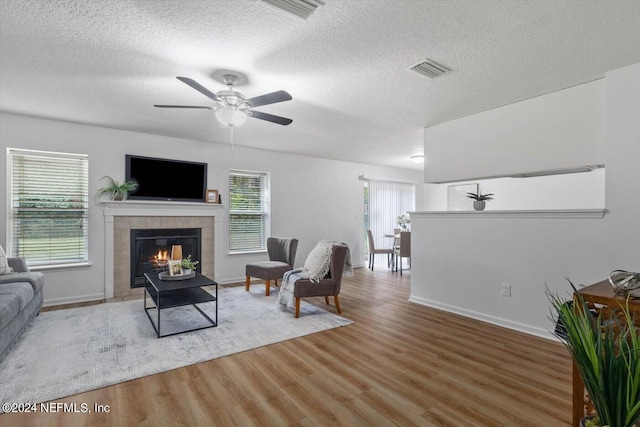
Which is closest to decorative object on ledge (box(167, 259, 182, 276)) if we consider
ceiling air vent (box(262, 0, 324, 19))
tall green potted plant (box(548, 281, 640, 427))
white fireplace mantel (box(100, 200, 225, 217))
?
white fireplace mantel (box(100, 200, 225, 217))

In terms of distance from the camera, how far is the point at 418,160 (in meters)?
6.62

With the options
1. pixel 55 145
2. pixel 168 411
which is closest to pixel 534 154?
pixel 168 411

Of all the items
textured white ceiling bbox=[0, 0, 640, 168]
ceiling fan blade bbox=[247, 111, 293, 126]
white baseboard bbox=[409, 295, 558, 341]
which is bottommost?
white baseboard bbox=[409, 295, 558, 341]

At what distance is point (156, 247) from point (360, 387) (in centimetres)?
401

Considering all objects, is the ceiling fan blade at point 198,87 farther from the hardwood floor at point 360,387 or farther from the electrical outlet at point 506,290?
the electrical outlet at point 506,290

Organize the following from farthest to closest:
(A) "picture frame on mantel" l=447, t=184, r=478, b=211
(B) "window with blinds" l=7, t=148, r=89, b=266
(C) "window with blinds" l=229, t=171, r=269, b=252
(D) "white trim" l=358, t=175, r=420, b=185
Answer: (D) "white trim" l=358, t=175, r=420, b=185, (A) "picture frame on mantel" l=447, t=184, r=478, b=211, (C) "window with blinds" l=229, t=171, r=269, b=252, (B) "window with blinds" l=7, t=148, r=89, b=266

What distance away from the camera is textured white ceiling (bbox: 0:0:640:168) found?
2.01m

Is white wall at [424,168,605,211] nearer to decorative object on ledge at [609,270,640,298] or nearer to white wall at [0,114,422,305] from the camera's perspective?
white wall at [0,114,422,305]

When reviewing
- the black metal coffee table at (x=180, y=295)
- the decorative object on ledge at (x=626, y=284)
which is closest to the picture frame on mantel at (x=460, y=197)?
the decorative object on ledge at (x=626, y=284)

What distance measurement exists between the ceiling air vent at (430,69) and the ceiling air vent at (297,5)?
1.13 metres

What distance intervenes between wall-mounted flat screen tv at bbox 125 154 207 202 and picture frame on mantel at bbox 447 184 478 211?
5666 mm

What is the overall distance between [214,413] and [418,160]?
588 cm

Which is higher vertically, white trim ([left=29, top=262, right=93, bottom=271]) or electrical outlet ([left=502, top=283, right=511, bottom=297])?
white trim ([left=29, top=262, right=93, bottom=271])

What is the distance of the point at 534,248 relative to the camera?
3271 millimetres
